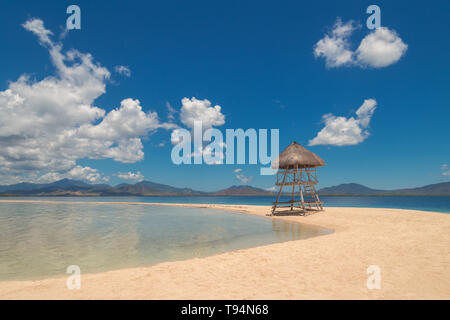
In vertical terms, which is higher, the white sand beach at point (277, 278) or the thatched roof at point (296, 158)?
the thatched roof at point (296, 158)

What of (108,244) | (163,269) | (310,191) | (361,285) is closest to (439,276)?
(361,285)

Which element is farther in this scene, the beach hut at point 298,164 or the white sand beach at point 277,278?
the beach hut at point 298,164

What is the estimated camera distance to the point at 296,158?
894 inches

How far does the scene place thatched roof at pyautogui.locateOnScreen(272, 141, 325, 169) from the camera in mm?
22609

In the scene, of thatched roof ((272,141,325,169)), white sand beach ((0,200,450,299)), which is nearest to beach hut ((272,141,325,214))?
thatched roof ((272,141,325,169))

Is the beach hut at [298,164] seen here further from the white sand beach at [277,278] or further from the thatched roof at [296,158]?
the white sand beach at [277,278]

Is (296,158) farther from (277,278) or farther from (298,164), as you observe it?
(277,278)

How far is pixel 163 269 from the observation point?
6855mm

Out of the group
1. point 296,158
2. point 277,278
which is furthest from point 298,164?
point 277,278

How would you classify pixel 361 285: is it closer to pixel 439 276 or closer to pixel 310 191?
pixel 439 276

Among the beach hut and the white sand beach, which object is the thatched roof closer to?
the beach hut

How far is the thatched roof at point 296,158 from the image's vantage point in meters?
22.6

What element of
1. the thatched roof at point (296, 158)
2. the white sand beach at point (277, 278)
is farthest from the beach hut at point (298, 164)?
the white sand beach at point (277, 278)

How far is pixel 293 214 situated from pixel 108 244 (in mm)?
18632
